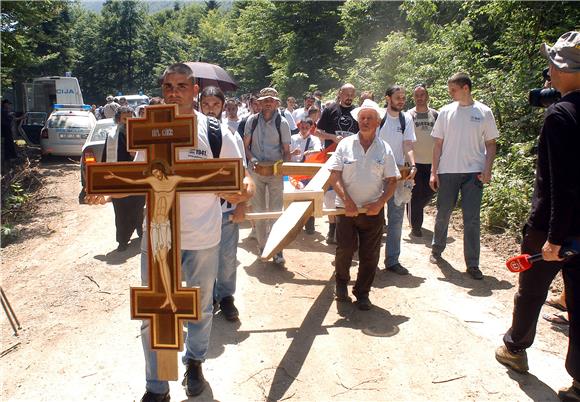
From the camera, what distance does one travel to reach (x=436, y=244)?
5.94m

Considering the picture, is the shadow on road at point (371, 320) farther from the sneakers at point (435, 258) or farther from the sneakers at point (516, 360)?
the sneakers at point (435, 258)

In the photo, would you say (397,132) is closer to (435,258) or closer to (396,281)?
(435,258)

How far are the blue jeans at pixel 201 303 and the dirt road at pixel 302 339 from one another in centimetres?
38

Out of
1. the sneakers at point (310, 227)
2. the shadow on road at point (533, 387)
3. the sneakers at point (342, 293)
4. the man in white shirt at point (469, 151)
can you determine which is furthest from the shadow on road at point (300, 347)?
the sneakers at point (310, 227)

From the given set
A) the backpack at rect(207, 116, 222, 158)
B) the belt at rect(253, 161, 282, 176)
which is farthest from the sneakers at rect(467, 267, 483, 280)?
the backpack at rect(207, 116, 222, 158)

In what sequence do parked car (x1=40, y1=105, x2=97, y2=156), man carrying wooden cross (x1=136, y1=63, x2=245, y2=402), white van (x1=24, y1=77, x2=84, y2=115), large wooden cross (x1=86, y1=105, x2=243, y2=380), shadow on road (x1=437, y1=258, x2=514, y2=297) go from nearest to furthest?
large wooden cross (x1=86, y1=105, x2=243, y2=380) → man carrying wooden cross (x1=136, y1=63, x2=245, y2=402) → shadow on road (x1=437, y1=258, x2=514, y2=297) → parked car (x1=40, y1=105, x2=97, y2=156) → white van (x1=24, y1=77, x2=84, y2=115)

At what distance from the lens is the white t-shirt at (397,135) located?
5855mm

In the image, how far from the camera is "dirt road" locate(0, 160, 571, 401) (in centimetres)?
339

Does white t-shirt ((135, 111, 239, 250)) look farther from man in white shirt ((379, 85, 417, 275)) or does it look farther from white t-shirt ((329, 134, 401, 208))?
man in white shirt ((379, 85, 417, 275))

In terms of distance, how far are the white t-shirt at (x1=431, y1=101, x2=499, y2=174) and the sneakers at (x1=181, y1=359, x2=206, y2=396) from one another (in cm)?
359

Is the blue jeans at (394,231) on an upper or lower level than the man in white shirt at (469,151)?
lower

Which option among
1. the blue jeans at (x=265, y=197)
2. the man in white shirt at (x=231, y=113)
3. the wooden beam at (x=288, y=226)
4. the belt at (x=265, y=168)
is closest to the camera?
the wooden beam at (x=288, y=226)

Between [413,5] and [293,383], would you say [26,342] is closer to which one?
[293,383]

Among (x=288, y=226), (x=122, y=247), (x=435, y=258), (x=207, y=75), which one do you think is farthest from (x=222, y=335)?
(x=207, y=75)
